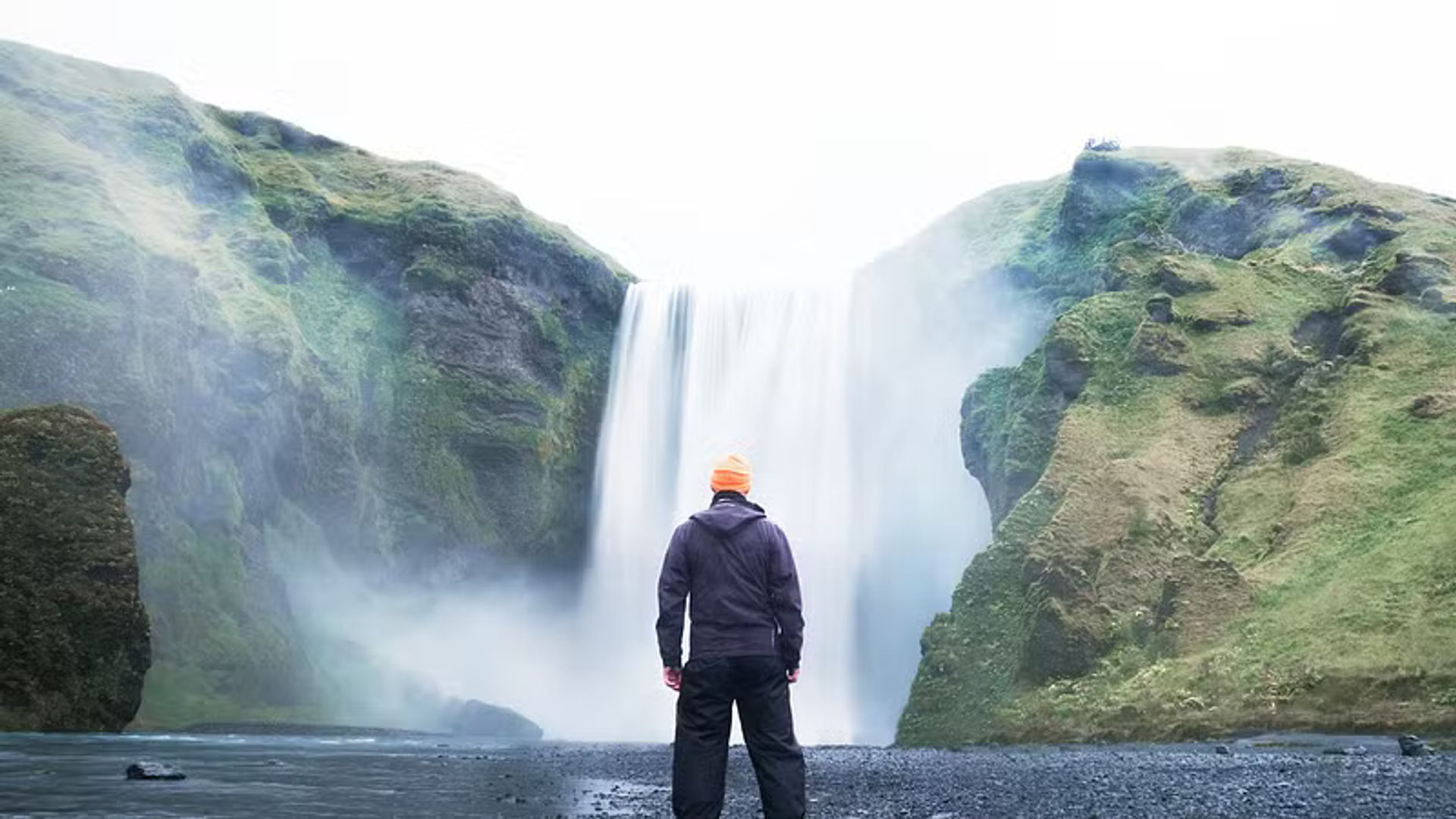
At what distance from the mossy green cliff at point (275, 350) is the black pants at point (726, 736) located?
42895mm

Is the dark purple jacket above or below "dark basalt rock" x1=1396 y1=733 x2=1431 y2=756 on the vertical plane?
above

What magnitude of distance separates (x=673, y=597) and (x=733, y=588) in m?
0.50

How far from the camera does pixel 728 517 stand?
10094 mm

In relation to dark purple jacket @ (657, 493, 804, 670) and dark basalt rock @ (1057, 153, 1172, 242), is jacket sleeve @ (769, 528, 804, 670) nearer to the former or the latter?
dark purple jacket @ (657, 493, 804, 670)

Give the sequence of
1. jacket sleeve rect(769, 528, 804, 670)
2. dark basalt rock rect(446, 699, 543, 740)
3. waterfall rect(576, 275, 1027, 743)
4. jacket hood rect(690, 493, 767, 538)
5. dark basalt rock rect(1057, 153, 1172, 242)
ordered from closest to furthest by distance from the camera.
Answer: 1. jacket sleeve rect(769, 528, 804, 670)
2. jacket hood rect(690, 493, 767, 538)
3. dark basalt rock rect(446, 699, 543, 740)
4. waterfall rect(576, 275, 1027, 743)
5. dark basalt rock rect(1057, 153, 1172, 242)

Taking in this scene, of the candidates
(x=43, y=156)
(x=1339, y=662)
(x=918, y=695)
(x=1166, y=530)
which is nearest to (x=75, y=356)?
(x=43, y=156)

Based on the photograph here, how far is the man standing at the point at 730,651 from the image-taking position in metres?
9.52

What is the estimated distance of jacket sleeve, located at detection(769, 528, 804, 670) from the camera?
32.5 feet

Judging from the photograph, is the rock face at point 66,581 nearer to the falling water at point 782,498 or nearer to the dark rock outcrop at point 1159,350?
the falling water at point 782,498

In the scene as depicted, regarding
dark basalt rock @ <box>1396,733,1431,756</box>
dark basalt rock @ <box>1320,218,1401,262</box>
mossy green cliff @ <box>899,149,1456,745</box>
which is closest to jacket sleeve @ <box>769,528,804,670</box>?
dark basalt rock @ <box>1396,733,1431,756</box>

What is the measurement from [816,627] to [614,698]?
1323 cm

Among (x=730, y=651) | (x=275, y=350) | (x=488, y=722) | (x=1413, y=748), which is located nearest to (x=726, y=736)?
(x=730, y=651)

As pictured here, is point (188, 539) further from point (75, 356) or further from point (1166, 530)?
point (1166, 530)

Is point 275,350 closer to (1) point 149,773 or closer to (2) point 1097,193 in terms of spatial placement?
(2) point 1097,193
